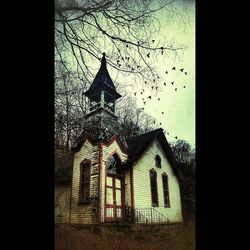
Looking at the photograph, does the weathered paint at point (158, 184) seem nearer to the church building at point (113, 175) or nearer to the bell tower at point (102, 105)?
the church building at point (113, 175)

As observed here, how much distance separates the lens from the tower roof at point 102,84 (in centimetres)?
426

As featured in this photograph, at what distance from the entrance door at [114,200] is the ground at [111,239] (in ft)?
0.75

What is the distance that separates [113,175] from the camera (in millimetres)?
4086

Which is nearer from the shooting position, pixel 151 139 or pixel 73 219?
pixel 73 219

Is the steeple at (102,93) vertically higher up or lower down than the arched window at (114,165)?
higher up

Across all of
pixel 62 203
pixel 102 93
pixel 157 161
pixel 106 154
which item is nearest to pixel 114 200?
pixel 106 154

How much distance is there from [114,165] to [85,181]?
1.85ft

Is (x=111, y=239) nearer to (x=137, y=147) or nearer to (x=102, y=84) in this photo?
(x=137, y=147)

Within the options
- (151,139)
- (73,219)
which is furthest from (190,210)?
(73,219)

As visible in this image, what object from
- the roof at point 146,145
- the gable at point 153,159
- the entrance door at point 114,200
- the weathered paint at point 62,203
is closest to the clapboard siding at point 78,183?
the weathered paint at point 62,203
